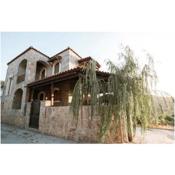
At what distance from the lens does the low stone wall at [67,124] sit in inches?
303

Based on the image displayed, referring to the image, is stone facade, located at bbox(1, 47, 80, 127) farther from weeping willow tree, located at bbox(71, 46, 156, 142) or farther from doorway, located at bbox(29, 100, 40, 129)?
weeping willow tree, located at bbox(71, 46, 156, 142)

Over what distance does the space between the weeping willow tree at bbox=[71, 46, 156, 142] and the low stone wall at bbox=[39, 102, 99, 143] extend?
52 centimetres

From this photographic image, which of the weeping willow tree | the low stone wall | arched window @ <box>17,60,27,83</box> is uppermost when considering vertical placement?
arched window @ <box>17,60,27,83</box>

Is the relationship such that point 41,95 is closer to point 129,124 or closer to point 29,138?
point 29,138

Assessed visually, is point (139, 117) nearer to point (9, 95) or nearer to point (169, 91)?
point (169, 91)

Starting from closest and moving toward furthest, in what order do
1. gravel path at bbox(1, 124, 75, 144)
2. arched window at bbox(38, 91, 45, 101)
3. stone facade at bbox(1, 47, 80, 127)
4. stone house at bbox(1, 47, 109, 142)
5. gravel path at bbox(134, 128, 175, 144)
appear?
gravel path at bbox(1, 124, 75, 144), gravel path at bbox(134, 128, 175, 144), stone house at bbox(1, 47, 109, 142), stone facade at bbox(1, 47, 80, 127), arched window at bbox(38, 91, 45, 101)

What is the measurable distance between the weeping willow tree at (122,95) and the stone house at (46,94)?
2.27 ft

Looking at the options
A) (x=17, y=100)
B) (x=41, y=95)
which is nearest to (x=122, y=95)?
(x=41, y=95)

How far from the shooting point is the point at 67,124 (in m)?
8.88

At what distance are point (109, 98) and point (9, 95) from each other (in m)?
12.8

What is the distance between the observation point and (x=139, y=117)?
7.18 meters

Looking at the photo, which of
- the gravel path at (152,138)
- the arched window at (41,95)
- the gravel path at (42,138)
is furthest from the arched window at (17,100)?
the gravel path at (152,138)

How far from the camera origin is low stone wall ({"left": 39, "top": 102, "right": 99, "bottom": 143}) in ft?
25.3

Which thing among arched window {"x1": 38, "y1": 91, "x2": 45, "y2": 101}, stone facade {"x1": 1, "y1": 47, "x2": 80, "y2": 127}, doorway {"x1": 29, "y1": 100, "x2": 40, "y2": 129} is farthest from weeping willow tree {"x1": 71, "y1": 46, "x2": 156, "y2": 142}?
arched window {"x1": 38, "y1": 91, "x2": 45, "y2": 101}
